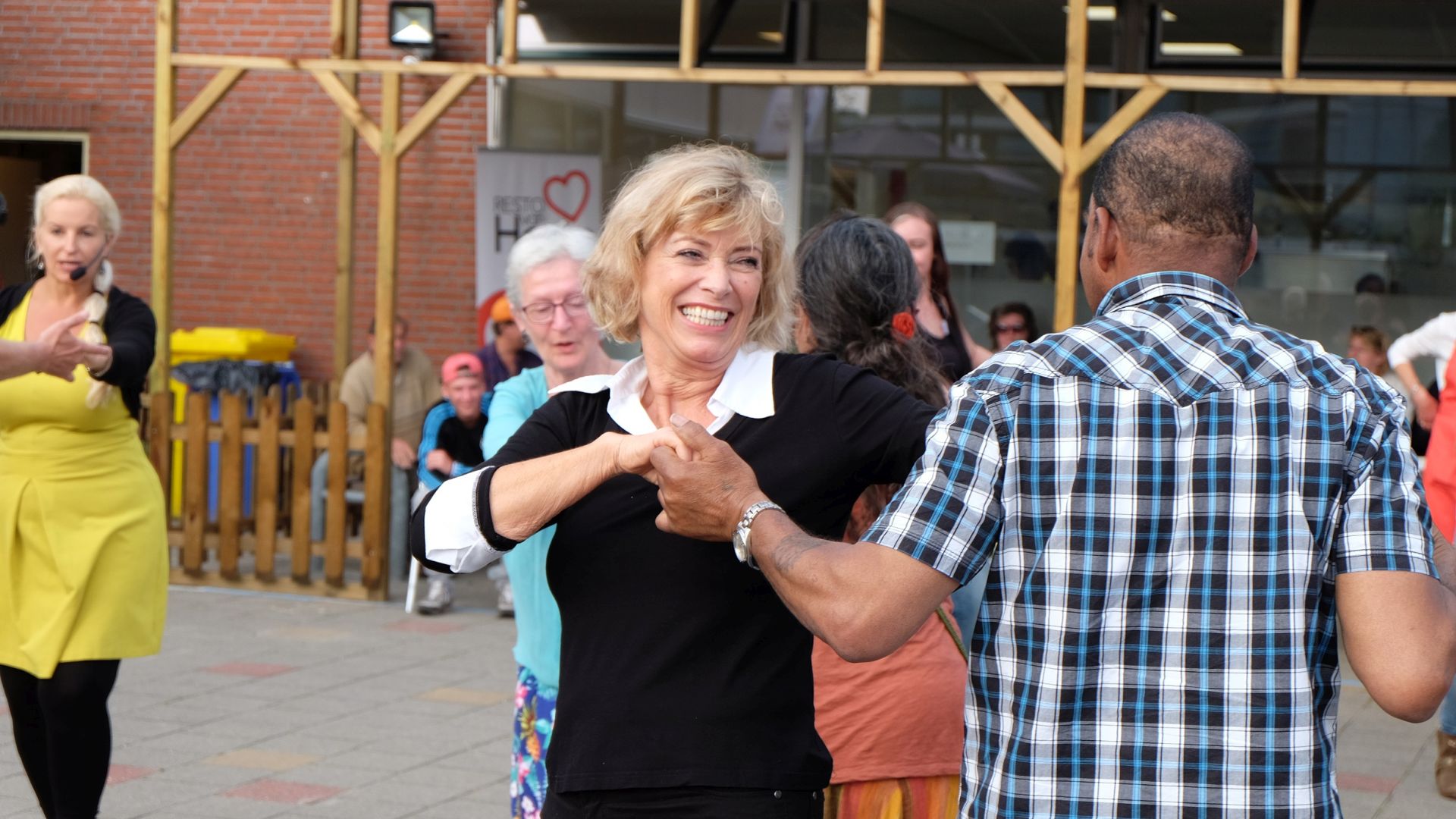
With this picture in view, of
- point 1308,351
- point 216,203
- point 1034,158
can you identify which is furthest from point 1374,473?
point 216,203

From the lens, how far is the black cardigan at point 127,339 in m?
4.42

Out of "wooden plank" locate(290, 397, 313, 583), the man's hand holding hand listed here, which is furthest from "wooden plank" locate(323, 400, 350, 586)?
the man's hand holding hand

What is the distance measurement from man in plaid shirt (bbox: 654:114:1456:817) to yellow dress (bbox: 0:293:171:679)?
3087mm

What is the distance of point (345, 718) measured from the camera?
22.2 feet

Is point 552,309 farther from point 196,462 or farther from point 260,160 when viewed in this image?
point 260,160

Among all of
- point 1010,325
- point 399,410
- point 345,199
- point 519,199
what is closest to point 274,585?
point 399,410

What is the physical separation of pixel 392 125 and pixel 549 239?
570 centimetres

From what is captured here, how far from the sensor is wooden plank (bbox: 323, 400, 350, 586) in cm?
940

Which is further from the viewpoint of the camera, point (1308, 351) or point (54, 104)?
point (54, 104)

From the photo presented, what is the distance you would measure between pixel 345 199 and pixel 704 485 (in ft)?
31.0

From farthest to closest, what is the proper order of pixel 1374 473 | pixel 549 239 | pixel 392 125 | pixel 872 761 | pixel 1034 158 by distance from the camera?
pixel 1034 158 → pixel 392 125 → pixel 549 239 → pixel 872 761 → pixel 1374 473

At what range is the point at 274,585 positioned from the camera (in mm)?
9797

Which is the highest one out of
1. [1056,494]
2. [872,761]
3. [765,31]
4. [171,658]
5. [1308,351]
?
[765,31]

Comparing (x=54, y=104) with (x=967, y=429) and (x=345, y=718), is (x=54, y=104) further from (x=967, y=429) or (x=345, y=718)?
(x=967, y=429)
